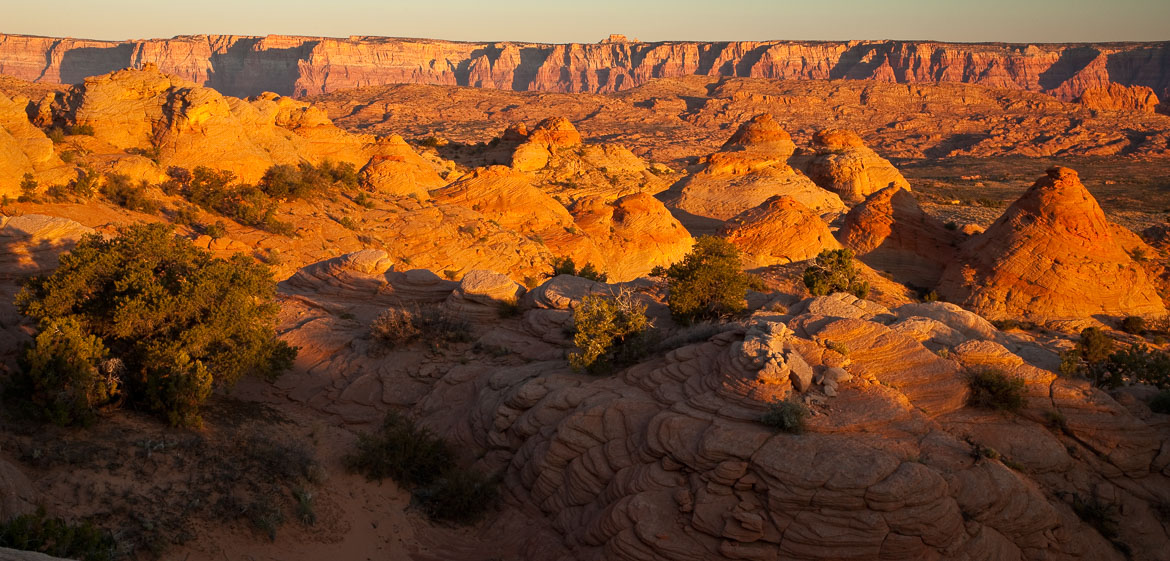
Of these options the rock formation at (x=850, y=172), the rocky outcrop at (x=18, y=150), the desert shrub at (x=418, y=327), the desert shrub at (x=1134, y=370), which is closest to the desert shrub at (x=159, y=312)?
the desert shrub at (x=418, y=327)

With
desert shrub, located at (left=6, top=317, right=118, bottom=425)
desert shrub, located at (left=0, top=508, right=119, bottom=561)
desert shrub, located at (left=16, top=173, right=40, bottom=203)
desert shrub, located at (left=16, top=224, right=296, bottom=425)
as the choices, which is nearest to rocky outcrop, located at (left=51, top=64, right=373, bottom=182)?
desert shrub, located at (left=16, top=173, right=40, bottom=203)

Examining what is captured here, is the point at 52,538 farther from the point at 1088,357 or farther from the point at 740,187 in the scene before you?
the point at 740,187

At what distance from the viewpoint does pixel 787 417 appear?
34.7 feet

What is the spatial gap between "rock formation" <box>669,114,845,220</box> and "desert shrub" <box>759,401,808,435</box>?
33048mm

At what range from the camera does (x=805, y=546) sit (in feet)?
31.6

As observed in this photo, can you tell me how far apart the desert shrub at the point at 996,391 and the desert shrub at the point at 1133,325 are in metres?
15.8

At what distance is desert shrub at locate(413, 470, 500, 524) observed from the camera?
12.3 metres

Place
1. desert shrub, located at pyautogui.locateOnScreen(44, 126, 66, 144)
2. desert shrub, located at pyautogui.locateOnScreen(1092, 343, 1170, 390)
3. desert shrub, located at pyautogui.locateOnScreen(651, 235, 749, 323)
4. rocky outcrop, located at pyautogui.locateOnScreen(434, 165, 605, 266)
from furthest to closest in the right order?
1. rocky outcrop, located at pyautogui.locateOnScreen(434, 165, 605, 266)
2. desert shrub, located at pyautogui.locateOnScreen(44, 126, 66, 144)
3. desert shrub, located at pyautogui.locateOnScreen(651, 235, 749, 323)
4. desert shrub, located at pyautogui.locateOnScreen(1092, 343, 1170, 390)

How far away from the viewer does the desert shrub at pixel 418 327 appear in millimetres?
17109

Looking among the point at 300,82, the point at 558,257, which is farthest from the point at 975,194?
the point at 300,82

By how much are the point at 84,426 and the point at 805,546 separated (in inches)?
423

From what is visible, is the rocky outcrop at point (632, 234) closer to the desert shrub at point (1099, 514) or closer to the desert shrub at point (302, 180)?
the desert shrub at point (302, 180)

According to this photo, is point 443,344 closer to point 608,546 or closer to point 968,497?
point 608,546

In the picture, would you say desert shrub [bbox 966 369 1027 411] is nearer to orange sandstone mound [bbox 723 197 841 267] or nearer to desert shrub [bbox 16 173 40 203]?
orange sandstone mound [bbox 723 197 841 267]
